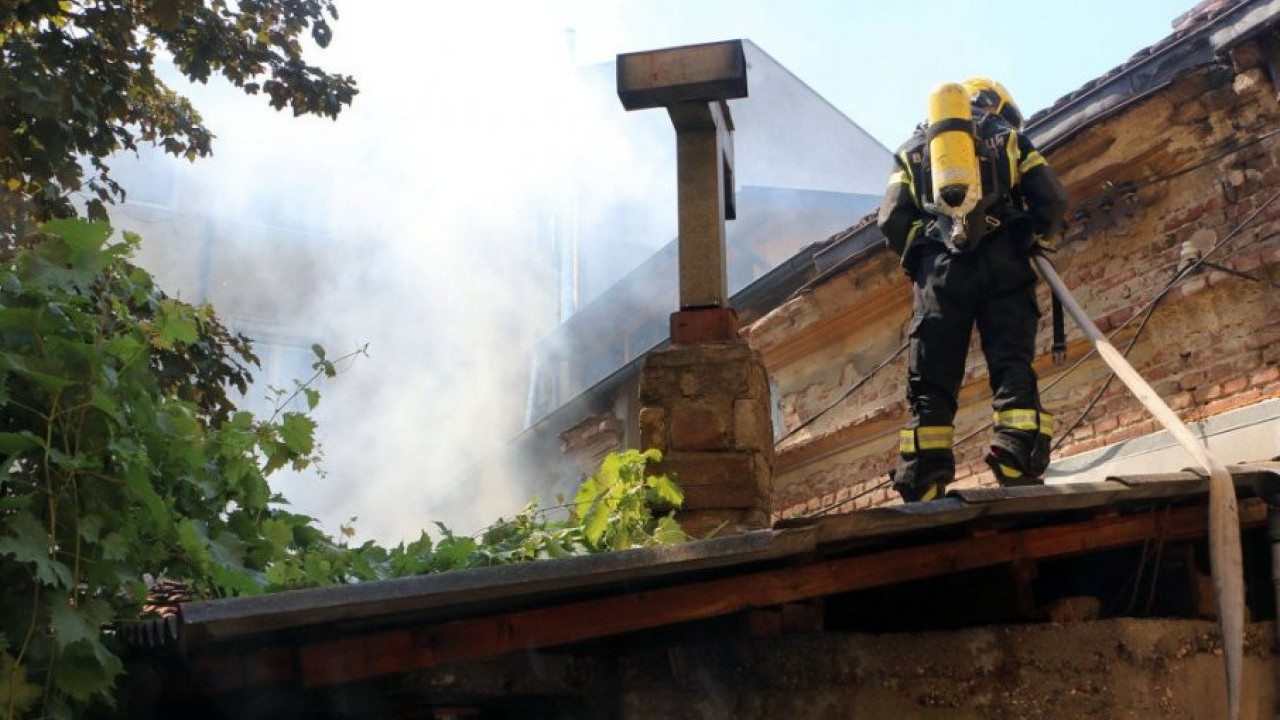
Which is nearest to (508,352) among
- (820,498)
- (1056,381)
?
(820,498)

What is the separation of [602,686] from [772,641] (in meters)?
0.52

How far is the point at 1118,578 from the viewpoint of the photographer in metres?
4.74

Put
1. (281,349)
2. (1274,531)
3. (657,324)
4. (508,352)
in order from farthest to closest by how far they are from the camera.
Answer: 1. (281,349)
2. (508,352)
3. (657,324)
4. (1274,531)

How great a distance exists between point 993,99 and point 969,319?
1023 millimetres

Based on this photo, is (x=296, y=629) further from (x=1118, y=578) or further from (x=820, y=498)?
(x=820, y=498)

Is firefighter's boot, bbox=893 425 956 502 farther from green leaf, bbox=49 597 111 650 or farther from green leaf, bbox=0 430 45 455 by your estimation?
green leaf, bbox=0 430 45 455

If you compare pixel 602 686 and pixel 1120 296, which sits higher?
pixel 1120 296

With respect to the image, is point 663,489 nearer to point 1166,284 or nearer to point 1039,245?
point 1039,245

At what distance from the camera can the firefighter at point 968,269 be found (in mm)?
5805

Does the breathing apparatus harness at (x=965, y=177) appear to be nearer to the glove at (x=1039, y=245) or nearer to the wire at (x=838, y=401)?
the glove at (x=1039, y=245)

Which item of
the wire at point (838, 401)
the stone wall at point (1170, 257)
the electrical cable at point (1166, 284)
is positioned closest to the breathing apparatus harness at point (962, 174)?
the electrical cable at point (1166, 284)

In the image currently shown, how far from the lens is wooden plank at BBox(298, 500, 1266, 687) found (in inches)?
151

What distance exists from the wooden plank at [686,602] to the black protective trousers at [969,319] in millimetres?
1451

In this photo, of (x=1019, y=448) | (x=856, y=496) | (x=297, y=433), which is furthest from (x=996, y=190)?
(x=856, y=496)
